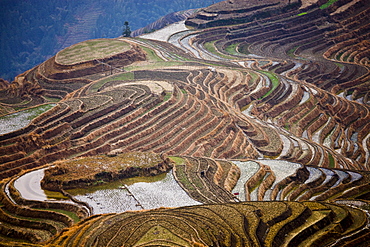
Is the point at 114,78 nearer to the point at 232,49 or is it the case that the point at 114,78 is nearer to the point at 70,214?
the point at 232,49

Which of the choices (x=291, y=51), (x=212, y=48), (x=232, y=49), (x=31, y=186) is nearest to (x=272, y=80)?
(x=232, y=49)

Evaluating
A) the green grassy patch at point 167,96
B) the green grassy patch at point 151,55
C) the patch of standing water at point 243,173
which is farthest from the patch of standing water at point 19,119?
the green grassy patch at point 151,55

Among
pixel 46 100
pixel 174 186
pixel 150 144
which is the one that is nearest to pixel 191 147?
pixel 150 144

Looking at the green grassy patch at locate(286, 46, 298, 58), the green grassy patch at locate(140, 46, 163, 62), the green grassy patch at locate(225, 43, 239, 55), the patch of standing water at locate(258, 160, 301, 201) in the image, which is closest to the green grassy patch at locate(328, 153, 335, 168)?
the patch of standing water at locate(258, 160, 301, 201)

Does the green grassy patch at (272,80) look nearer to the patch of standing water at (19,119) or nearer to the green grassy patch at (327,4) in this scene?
the patch of standing water at (19,119)

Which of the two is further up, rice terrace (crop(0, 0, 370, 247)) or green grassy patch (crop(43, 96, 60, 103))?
green grassy patch (crop(43, 96, 60, 103))

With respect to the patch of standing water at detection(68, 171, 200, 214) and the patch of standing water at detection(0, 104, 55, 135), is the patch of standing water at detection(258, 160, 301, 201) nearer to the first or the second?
the patch of standing water at detection(68, 171, 200, 214)

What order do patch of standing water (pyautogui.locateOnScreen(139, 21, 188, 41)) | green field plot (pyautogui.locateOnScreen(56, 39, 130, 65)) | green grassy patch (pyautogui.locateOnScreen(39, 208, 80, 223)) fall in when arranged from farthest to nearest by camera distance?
patch of standing water (pyautogui.locateOnScreen(139, 21, 188, 41))
green field plot (pyautogui.locateOnScreen(56, 39, 130, 65))
green grassy patch (pyautogui.locateOnScreen(39, 208, 80, 223))
